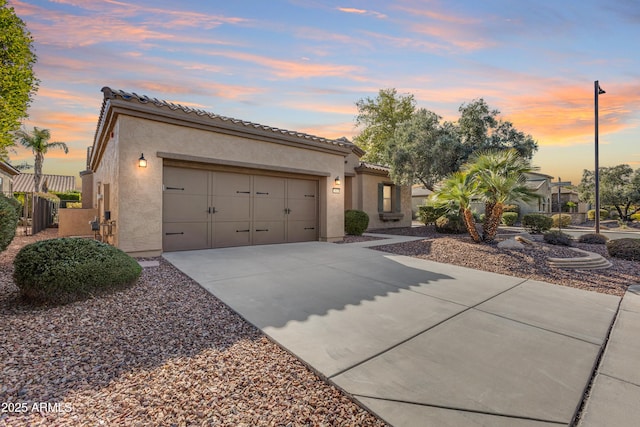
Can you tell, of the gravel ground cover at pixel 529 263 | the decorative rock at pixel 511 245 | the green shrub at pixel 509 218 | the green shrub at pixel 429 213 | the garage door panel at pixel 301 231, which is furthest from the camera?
the green shrub at pixel 509 218

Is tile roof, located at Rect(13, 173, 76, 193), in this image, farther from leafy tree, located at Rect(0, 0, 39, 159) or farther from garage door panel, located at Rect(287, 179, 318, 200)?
garage door panel, located at Rect(287, 179, 318, 200)

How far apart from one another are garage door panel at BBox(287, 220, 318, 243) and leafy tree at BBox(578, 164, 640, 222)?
96.4ft

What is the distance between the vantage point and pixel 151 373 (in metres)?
2.35

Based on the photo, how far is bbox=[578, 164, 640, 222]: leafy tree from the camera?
25031 millimetres

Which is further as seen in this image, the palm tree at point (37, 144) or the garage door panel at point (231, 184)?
the palm tree at point (37, 144)

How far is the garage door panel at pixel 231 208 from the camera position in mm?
8648

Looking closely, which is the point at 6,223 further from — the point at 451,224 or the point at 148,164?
the point at 451,224

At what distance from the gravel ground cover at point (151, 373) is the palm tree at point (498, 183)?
777 cm

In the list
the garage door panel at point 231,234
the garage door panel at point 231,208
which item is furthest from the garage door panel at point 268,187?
the garage door panel at point 231,234

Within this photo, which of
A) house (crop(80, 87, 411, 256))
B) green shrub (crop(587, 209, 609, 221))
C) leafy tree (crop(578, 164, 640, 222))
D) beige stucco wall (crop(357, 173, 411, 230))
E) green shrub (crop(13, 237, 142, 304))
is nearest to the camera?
green shrub (crop(13, 237, 142, 304))

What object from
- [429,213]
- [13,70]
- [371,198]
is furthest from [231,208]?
[429,213]

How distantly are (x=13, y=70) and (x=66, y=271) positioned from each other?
12.0 metres

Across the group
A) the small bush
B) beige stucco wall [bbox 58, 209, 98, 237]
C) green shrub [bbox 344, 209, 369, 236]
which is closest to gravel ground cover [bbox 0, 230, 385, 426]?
green shrub [bbox 344, 209, 369, 236]

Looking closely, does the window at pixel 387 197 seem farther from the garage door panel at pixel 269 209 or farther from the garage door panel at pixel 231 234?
the garage door panel at pixel 231 234
